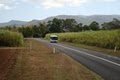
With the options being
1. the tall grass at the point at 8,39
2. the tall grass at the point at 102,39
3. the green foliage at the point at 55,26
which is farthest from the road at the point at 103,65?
the green foliage at the point at 55,26

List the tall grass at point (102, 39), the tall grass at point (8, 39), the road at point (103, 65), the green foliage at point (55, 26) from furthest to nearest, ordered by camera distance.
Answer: the green foliage at point (55, 26), the tall grass at point (8, 39), the tall grass at point (102, 39), the road at point (103, 65)

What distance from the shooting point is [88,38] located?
49094mm

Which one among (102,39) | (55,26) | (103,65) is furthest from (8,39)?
(55,26)

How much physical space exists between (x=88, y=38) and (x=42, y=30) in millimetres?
112067

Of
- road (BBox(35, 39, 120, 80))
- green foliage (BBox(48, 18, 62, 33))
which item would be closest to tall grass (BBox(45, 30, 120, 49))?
road (BBox(35, 39, 120, 80))

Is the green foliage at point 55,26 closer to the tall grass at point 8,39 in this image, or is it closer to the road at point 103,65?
the tall grass at point 8,39

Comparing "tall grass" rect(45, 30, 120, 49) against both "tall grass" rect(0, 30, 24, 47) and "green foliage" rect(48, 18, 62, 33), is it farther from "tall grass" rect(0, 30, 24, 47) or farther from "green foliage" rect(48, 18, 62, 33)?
"green foliage" rect(48, 18, 62, 33)

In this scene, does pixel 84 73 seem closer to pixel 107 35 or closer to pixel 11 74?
pixel 11 74

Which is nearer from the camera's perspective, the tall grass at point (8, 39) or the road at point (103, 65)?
the road at point (103, 65)

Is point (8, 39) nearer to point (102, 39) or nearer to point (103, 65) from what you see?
point (102, 39)

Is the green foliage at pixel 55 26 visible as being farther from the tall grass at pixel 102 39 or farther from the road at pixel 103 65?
the road at pixel 103 65

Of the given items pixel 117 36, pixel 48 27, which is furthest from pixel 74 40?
pixel 48 27

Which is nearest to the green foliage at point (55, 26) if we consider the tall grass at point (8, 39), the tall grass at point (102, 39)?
the tall grass at point (102, 39)

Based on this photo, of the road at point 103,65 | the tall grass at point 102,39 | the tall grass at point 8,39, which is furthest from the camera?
the tall grass at point 8,39
